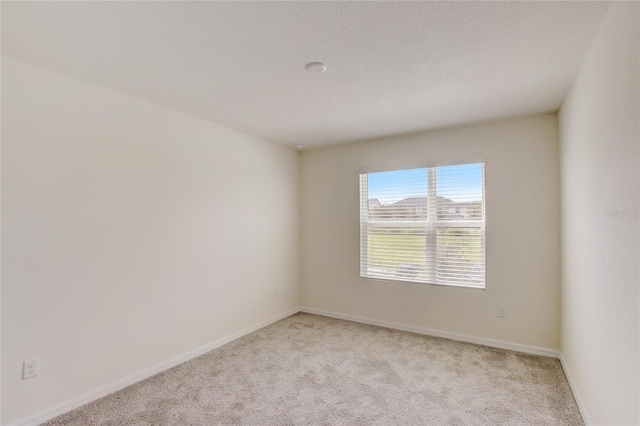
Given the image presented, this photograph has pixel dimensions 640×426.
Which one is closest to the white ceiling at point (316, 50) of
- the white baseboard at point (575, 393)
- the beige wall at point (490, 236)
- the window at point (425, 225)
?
the beige wall at point (490, 236)

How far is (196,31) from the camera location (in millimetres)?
1745

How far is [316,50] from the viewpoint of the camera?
1938 mm

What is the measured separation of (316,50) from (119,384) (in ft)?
9.66

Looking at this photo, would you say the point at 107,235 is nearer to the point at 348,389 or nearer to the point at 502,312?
the point at 348,389

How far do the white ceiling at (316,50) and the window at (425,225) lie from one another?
37.3 inches

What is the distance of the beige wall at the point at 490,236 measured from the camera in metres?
3.12

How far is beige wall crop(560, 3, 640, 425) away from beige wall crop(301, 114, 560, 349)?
0.59 meters

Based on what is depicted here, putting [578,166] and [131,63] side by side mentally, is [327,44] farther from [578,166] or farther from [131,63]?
[578,166]

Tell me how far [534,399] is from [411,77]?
2579 mm

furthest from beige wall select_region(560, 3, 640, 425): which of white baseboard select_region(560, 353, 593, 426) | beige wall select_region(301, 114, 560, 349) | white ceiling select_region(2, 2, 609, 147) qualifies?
beige wall select_region(301, 114, 560, 349)

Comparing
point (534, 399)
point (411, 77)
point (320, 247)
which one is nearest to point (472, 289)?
point (534, 399)

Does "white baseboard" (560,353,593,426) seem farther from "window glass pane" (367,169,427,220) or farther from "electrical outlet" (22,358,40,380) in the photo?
"electrical outlet" (22,358,40,380)

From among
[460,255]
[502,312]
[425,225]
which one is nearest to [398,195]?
[425,225]

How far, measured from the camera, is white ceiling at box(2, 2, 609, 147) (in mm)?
1588
